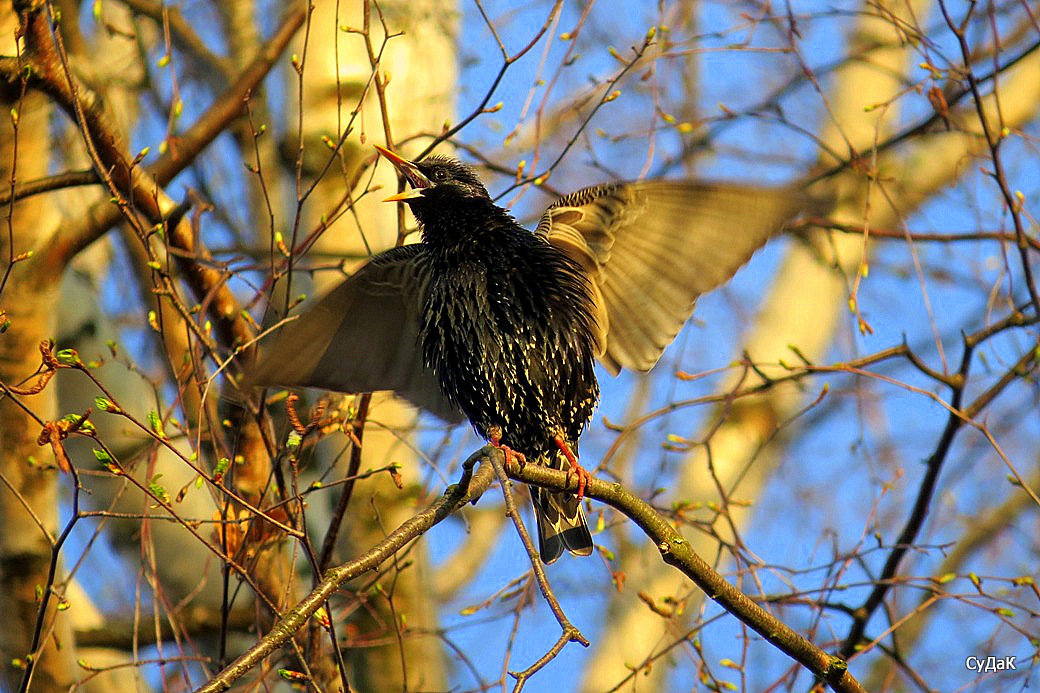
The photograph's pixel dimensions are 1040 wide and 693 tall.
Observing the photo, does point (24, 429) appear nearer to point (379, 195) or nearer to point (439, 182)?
point (439, 182)

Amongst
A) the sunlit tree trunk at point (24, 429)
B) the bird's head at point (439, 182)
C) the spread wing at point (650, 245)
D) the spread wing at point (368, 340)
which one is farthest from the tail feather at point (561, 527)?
the sunlit tree trunk at point (24, 429)

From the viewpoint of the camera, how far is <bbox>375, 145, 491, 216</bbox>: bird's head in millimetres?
4027

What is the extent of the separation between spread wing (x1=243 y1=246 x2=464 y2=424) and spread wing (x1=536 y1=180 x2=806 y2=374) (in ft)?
1.96

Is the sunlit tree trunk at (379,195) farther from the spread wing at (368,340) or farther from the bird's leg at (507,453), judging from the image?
the bird's leg at (507,453)

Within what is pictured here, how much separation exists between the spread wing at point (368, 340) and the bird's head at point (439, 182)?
20 centimetres

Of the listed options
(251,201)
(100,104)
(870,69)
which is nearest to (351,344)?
(100,104)

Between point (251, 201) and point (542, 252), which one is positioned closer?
point (542, 252)

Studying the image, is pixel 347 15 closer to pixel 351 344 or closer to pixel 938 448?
pixel 351 344

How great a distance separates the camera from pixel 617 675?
275 inches

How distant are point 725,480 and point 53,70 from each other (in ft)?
15.7

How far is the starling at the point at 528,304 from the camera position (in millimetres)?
3889

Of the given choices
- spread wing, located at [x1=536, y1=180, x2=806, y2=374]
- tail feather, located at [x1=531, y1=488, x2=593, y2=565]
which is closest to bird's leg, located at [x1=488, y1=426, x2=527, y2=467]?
tail feather, located at [x1=531, y1=488, x2=593, y2=565]

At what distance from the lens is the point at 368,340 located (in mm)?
4227

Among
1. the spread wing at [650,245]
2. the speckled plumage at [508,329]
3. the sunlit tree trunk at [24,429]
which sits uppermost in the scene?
the spread wing at [650,245]
